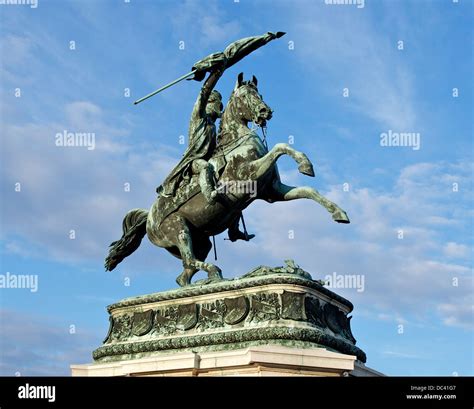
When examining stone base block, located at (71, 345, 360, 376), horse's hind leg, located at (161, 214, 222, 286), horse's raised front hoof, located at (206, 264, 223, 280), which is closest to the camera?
stone base block, located at (71, 345, 360, 376)

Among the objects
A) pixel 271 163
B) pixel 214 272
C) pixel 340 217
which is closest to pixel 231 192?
pixel 271 163

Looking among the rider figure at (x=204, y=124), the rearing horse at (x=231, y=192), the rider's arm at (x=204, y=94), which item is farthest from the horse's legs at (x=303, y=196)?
the rider's arm at (x=204, y=94)

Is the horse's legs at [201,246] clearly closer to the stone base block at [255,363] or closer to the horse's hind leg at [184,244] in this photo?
the horse's hind leg at [184,244]

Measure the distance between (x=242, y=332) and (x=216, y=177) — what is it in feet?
11.8

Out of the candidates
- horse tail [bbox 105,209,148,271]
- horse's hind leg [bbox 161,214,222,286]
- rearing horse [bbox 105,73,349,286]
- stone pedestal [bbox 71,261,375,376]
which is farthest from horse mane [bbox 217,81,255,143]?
stone pedestal [bbox 71,261,375,376]

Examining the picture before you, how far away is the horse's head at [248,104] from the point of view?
18812 millimetres

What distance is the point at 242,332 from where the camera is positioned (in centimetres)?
1670

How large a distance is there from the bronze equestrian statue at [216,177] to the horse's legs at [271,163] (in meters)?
0.02

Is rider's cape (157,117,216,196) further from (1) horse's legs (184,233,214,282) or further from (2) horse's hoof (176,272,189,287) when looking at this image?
(2) horse's hoof (176,272,189,287)

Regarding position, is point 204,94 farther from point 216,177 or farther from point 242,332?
point 242,332

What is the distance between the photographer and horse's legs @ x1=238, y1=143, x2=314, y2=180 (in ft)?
58.1
